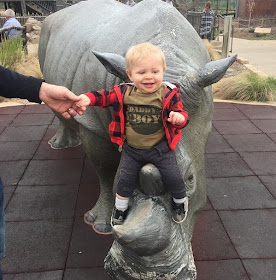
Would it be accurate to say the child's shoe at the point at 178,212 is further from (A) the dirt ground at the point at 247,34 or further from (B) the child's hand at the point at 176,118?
(A) the dirt ground at the point at 247,34

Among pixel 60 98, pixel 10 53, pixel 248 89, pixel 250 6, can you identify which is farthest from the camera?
pixel 250 6

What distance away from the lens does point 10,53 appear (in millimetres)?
8500

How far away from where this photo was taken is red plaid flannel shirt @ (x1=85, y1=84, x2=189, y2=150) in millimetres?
1735

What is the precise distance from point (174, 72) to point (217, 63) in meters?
0.22

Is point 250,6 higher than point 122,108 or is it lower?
lower

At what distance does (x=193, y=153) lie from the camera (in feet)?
6.20

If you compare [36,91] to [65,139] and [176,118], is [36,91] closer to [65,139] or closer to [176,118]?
[176,118]

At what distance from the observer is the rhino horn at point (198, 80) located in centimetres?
178

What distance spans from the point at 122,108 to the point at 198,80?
39 cm

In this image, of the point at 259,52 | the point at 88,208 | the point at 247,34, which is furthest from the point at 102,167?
the point at 247,34

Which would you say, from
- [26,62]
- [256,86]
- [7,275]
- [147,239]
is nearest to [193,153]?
[147,239]

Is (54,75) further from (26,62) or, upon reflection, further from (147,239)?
(26,62)

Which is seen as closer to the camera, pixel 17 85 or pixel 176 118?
pixel 176 118

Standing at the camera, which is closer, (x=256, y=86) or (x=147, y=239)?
(x=147, y=239)
